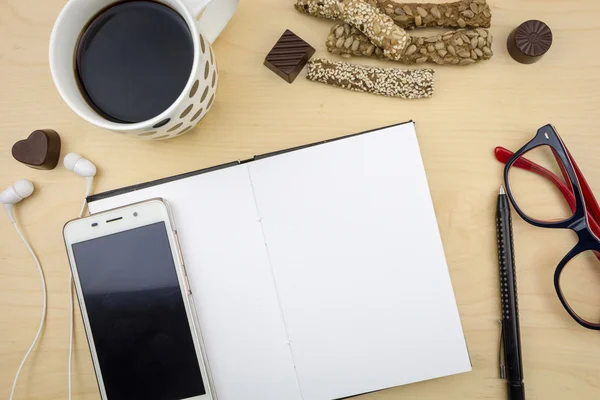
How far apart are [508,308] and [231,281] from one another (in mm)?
315

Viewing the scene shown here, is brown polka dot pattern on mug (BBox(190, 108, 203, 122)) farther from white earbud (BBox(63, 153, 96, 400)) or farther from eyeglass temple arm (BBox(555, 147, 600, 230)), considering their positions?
eyeglass temple arm (BBox(555, 147, 600, 230))

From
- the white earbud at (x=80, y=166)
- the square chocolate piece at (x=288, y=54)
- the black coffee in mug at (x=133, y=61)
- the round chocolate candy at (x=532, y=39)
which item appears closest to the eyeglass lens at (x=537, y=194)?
the round chocolate candy at (x=532, y=39)

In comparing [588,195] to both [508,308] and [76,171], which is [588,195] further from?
[76,171]

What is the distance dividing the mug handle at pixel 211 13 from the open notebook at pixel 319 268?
14 cm

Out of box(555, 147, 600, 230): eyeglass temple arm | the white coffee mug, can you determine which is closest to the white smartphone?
the white coffee mug

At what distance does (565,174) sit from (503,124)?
91mm

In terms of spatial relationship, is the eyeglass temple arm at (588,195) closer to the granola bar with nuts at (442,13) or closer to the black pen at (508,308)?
the black pen at (508,308)

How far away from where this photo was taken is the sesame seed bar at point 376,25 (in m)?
0.50

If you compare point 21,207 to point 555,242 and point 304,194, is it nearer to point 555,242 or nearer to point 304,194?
point 304,194

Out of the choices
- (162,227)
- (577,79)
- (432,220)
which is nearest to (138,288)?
(162,227)

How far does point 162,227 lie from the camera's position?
49cm

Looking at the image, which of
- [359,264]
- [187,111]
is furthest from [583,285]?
[187,111]

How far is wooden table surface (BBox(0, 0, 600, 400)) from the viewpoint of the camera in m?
0.52

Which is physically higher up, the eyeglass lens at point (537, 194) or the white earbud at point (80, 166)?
the eyeglass lens at point (537, 194)
